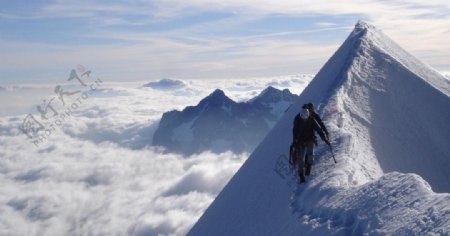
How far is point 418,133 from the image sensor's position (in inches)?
Result: 936

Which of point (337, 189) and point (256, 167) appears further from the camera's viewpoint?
point (256, 167)

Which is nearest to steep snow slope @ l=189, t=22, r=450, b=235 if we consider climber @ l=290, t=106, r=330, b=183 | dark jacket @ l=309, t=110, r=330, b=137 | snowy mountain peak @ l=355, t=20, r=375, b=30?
snowy mountain peak @ l=355, t=20, r=375, b=30

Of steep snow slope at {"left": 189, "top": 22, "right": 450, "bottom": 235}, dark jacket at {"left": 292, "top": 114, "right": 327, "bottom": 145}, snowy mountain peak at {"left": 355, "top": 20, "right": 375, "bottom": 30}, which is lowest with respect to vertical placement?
steep snow slope at {"left": 189, "top": 22, "right": 450, "bottom": 235}

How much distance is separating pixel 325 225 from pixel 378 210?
186 cm

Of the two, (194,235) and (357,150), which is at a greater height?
(357,150)

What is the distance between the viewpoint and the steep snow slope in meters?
12.1

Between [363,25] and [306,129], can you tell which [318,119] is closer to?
[306,129]

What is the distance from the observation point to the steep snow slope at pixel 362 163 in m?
12.1

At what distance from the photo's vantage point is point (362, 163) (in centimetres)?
1866

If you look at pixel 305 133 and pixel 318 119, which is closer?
pixel 305 133

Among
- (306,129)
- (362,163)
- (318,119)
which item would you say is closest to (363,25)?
(362,163)

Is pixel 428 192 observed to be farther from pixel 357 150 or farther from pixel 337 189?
pixel 357 150

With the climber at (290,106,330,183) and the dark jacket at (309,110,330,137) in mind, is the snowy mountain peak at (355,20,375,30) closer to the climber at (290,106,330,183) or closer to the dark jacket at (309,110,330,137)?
the dark jacket at (309,110,330,137)

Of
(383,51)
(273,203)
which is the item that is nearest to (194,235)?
(273,203)
